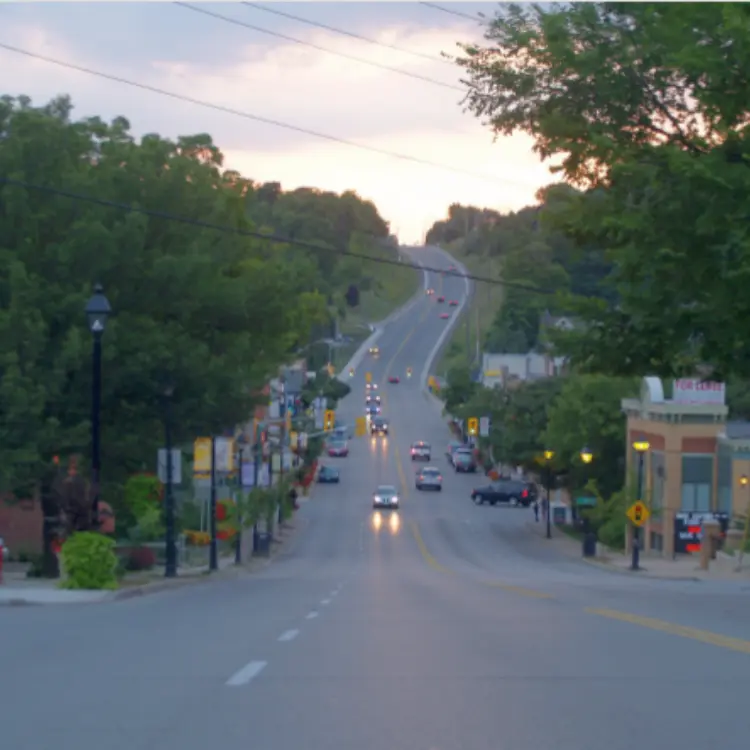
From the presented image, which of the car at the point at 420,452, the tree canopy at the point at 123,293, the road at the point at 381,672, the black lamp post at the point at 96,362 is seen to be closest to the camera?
the road at the point at 381,672

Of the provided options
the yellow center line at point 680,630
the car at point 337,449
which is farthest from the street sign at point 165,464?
the car at point 337,449

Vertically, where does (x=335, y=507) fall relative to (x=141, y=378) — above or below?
below

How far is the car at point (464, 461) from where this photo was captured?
99.9 metres

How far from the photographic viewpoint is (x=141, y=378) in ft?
102

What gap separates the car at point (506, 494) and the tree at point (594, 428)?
11809 mm

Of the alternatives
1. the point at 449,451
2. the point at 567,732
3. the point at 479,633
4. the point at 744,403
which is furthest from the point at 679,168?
the point at 449,451

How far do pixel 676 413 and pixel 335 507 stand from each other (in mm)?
27215

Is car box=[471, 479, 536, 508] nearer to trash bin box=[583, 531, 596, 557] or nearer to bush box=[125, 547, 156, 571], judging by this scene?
trash bin box=[583, 531, 596, 557]

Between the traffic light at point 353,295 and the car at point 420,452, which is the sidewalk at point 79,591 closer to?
the car at point 420,452

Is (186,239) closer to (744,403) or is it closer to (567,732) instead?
(567,732)

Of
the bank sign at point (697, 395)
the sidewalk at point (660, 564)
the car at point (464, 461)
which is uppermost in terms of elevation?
the bank sign at point (697, 395)

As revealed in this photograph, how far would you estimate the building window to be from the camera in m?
60.8

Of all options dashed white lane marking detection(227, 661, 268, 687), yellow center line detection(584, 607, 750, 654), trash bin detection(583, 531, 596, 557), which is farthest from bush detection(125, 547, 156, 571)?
trash bin detection(583, 531, 596, 557)

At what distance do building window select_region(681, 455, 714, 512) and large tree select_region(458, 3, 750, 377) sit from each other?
131ft
